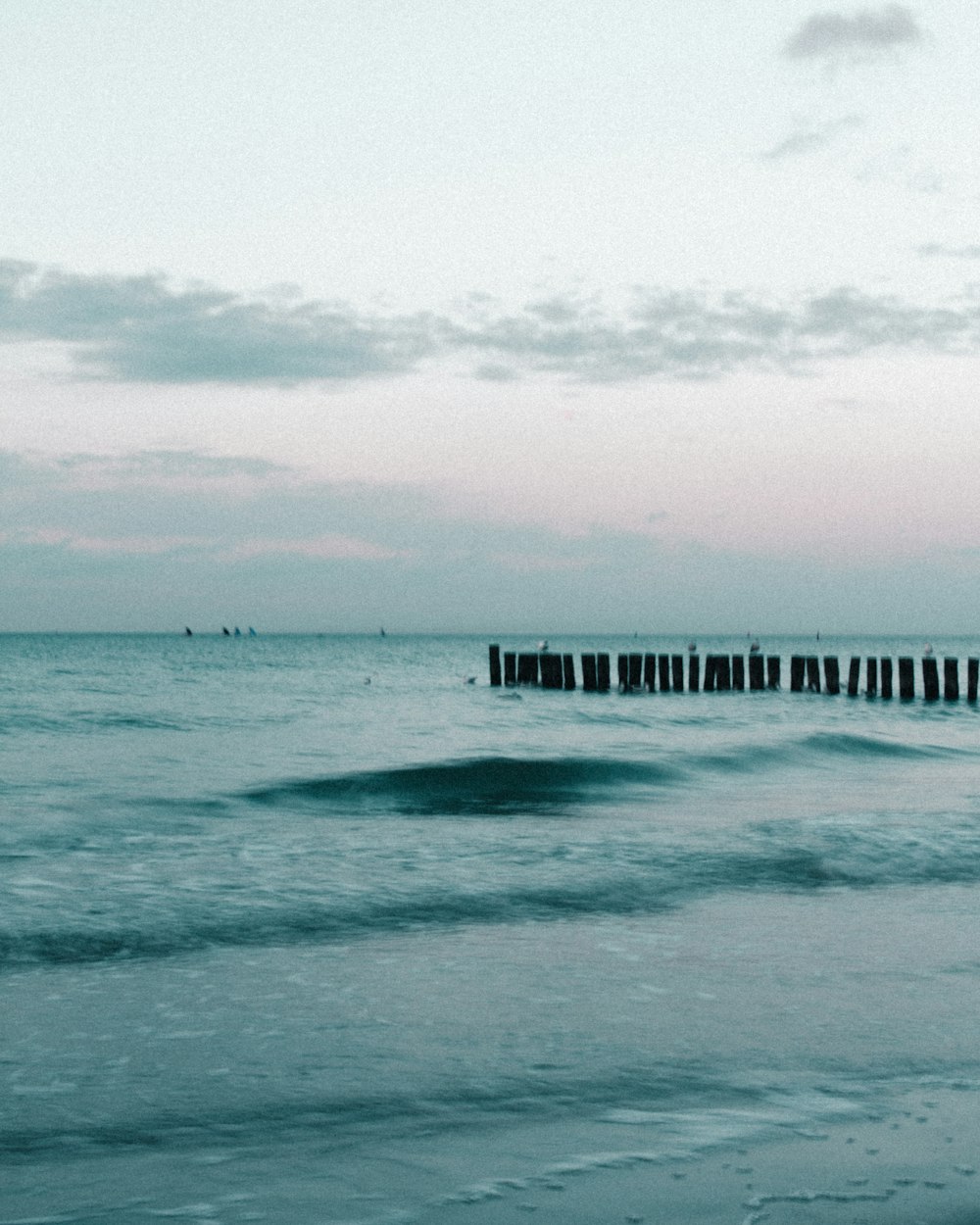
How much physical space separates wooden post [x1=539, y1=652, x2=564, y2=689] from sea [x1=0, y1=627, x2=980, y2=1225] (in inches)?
778

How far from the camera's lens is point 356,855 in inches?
365

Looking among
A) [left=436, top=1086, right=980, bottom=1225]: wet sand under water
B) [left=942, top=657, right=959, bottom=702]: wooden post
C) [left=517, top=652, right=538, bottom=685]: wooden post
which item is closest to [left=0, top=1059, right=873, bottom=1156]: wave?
[left=436, top=1086, right=980, bottom=1225]: wet sand under water

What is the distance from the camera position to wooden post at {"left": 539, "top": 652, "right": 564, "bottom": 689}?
112 feet

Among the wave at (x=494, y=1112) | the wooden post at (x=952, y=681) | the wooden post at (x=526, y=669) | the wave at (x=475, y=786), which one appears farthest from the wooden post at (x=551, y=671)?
the wave at (x=494, y=1112)

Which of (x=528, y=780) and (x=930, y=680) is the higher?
(x=930, y=680)

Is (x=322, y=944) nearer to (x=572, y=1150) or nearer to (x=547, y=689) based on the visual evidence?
(x=572, y=1150)

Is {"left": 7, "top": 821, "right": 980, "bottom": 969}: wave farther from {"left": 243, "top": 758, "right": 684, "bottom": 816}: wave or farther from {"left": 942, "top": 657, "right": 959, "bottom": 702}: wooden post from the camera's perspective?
{"left": 942, "top": 657, "right": 959, "bottom": 702}: wooden post

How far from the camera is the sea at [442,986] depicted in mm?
3688

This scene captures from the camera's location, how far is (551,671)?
34.3 metres

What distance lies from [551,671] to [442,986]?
28.8 metres

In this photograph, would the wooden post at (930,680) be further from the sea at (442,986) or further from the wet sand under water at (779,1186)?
the wet sand under water at (779,1186)

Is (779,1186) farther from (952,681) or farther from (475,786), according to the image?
(952,681)

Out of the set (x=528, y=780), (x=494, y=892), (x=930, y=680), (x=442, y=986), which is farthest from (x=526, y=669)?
(x=442, y=986)

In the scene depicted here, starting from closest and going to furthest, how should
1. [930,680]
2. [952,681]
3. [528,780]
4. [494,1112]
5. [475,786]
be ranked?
1. [494,1112]
2. [475,786]
3. [528,780]
4. [930,680]
5. [952,681]
